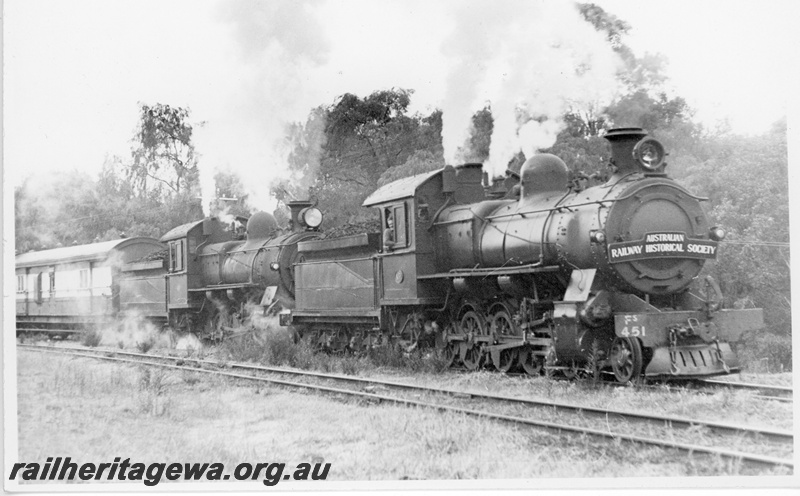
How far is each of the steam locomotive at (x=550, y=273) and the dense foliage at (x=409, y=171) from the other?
102 cm

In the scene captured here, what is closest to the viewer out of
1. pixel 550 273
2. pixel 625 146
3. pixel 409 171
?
pixel 625 146

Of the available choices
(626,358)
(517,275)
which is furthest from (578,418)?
(517,275)

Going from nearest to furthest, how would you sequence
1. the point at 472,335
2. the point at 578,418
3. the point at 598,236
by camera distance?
the point at 578,418
the point at 598,236
the point at 472,335

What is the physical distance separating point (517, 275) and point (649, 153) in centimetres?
268

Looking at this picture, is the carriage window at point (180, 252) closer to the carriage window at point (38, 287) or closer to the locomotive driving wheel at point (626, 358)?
the carriage window at point (38, 287)

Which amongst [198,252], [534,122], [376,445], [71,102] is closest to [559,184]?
[534,122]

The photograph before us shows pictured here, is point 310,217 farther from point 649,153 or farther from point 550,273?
point 649,153

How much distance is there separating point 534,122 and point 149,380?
8312 mm

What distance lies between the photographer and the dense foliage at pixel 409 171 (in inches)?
551

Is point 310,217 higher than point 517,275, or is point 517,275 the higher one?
point 310,217

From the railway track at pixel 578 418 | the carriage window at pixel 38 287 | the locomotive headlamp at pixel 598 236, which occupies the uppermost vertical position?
the locomotive headlamp at pixel 598 236

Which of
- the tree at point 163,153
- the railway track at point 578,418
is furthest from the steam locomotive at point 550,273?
the tree at point 163,153

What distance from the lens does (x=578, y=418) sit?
8609 millimetres

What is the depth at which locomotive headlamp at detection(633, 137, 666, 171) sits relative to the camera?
10.9m
